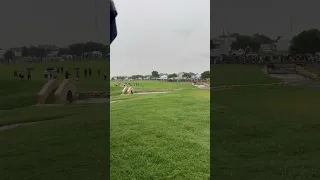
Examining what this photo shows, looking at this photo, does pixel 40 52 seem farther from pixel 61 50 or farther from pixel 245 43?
pixel 245 43

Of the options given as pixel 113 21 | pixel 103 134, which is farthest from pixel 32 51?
pixel 103 134

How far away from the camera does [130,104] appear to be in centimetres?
361

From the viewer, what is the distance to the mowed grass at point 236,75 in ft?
10.7

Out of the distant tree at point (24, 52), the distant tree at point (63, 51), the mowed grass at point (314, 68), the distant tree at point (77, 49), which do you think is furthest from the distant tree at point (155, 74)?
the mowed grass at point (314, 68)

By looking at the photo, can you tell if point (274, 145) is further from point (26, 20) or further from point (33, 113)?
point (26, 20)

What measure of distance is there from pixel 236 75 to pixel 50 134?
1.78 m

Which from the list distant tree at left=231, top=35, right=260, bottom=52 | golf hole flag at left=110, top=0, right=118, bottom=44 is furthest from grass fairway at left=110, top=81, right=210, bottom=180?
golf hole flag at left=110, top=0, right=118, bottom=44

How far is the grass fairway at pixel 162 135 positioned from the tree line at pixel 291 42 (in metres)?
0.58

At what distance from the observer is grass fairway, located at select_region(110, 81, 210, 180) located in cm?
336

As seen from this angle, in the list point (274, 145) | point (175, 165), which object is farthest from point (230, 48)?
point (175, 165)

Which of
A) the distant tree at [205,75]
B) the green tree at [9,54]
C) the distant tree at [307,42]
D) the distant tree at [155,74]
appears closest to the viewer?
the green tree at [9,54]

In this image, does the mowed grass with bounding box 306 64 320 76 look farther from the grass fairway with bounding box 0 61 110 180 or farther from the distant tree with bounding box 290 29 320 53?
the grass fairway with bounding box 0 61 110 180

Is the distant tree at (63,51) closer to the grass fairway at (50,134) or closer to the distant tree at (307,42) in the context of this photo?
the grass fairway at (50,134)

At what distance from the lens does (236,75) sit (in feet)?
10.7
